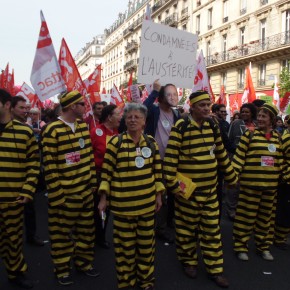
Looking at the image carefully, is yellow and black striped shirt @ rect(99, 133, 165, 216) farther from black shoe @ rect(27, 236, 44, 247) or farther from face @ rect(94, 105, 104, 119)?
face @ rect(94, 105, 104, 119)

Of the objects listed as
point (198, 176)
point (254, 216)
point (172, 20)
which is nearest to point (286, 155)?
point (254, 216)

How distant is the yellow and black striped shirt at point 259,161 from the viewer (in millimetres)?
4109

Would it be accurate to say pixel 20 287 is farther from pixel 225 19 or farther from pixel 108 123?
pixel 225 19

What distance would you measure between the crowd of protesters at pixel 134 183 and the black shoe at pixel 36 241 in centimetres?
101

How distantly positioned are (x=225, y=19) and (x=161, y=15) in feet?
49.5

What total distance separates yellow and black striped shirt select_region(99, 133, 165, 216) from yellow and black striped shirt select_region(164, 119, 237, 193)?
32 cm

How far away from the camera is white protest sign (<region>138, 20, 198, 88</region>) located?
14.9ft

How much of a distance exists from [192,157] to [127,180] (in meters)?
0.76

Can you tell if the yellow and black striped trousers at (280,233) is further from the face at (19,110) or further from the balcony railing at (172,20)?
the balcony railing at (172,20)

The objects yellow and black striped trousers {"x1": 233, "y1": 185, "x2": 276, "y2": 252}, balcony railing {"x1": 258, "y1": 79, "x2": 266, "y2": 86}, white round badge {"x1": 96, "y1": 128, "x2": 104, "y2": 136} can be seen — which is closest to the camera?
yellow and black striped trousers {"x1": 233, "y1": 185, "x2": 276, "y2": 252}

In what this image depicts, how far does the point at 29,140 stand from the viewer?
338 cm

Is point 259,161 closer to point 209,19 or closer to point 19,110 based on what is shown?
point 19,110

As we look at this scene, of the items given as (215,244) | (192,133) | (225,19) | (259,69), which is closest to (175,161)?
(192,133)

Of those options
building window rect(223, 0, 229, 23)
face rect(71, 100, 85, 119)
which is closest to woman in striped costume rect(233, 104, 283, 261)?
face rect(71, 100, 85, 119)
